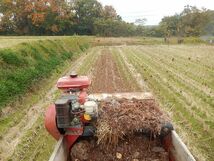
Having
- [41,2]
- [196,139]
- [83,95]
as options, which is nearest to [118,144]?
[83,95]

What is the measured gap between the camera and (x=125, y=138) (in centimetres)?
505

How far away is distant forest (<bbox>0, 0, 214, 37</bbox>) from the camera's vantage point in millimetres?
51375

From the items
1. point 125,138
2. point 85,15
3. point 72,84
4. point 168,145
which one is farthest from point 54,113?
point 85,15

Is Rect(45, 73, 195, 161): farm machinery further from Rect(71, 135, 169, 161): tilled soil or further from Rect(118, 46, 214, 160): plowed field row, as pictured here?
Rect(118, 46, 214, 160): plowed field row

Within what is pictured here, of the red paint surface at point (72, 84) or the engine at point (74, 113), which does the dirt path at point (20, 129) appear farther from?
the engine at point (74, 113)

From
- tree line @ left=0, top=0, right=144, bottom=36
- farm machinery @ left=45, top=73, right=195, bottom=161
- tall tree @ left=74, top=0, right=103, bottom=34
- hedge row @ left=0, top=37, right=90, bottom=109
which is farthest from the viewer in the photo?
tall tree @ left=74, top=0, right=103, bottom=34

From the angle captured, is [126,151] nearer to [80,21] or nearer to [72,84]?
[72,84]

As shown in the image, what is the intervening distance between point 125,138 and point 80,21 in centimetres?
5726

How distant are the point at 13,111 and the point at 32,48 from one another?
6262 millimetres

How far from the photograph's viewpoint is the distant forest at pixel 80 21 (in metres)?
51.4

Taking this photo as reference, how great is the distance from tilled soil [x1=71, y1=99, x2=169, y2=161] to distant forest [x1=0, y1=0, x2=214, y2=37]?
47254 millimetres

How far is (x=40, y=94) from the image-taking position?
11.6m

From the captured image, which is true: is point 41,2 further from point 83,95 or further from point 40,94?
point 83,95

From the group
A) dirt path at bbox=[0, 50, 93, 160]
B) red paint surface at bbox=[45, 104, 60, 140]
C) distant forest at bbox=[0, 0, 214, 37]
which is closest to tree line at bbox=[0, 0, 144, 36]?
distant forest at bbox=[0, 0, 214, 37]
